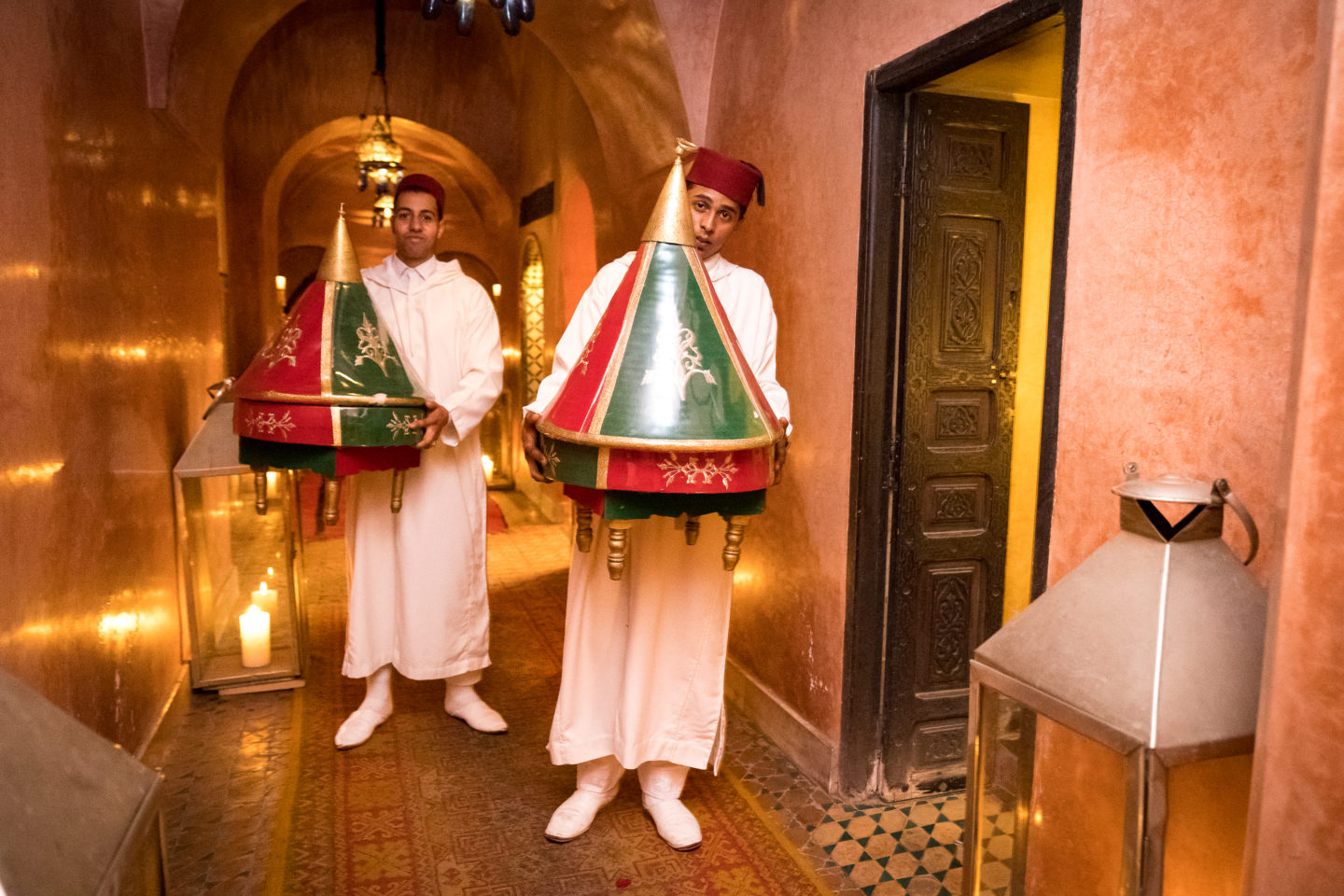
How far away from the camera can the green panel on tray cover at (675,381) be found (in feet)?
5.90

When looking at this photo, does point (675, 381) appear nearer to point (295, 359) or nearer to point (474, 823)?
point (295, 359)

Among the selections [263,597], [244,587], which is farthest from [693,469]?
[244,587]

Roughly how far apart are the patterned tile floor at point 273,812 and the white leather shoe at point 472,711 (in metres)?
0.59

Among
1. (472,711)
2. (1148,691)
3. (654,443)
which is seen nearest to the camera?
(1148,691)

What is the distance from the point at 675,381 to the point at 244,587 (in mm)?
2882

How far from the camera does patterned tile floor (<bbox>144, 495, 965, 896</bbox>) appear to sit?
2.52 meters


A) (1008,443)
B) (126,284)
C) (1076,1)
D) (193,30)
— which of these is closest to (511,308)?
(193,30)

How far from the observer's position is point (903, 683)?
9.86ft

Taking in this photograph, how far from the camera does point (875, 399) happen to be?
2816 millimetres

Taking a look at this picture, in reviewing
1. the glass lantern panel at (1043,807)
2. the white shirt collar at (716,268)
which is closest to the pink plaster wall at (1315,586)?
the glass lantern panel at (1043,807)

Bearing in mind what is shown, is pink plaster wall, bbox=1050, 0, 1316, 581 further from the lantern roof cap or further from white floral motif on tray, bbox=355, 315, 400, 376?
white floral motif on tray, bbox=355, 315, 400, 376

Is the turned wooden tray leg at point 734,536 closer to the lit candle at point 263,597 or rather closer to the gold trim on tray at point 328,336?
the gold trim on tray at point 328,336

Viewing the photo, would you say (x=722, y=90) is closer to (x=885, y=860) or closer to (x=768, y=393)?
(x=768, y=393)

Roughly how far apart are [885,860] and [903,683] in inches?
22.4
